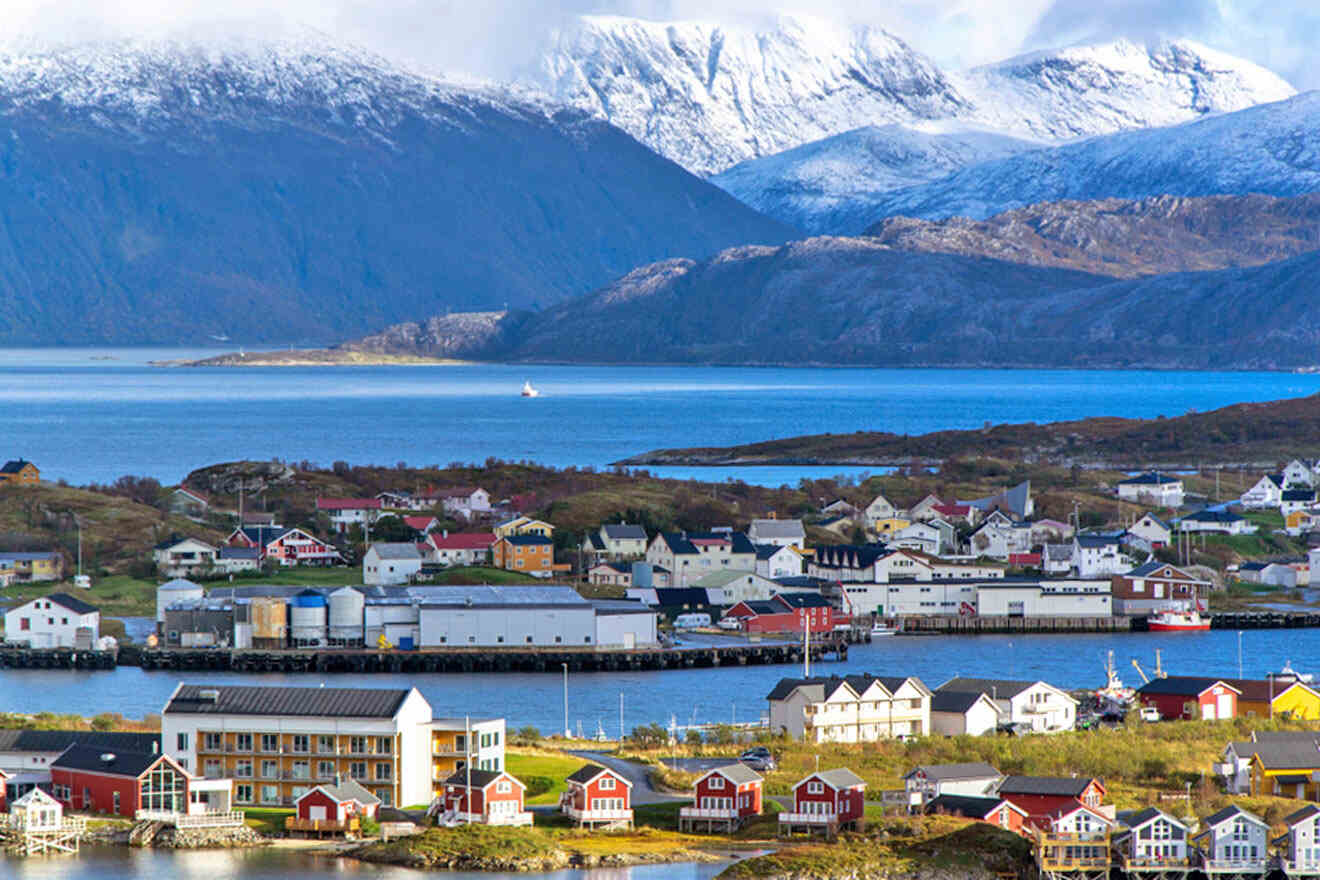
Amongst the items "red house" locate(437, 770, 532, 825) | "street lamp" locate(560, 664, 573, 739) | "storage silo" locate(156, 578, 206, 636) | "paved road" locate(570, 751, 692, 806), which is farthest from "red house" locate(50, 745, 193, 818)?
"storage silo" locate(156, 578, 206, 636)

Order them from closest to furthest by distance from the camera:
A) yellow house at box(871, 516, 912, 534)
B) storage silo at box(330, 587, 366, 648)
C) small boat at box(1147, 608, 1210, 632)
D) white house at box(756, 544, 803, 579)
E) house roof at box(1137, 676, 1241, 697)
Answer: house roof at box(1137, 676, 1241, 697), storage silo at box(330, 587, 366, 648), small boat at box(1147, 608, 1210, 632), white house at box(756, 544, 803, 579), yellow house at box(871, 516, 912, 534)

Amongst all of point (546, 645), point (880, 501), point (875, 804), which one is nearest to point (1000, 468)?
point (880, 501)

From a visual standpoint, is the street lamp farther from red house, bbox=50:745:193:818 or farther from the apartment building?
red house, bbox=50:745:193:818

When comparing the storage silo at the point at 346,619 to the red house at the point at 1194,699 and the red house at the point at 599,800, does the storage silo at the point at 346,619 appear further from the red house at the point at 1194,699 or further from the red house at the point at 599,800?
the red house at the point at 599,800

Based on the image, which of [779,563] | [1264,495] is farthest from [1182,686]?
[1264,495]

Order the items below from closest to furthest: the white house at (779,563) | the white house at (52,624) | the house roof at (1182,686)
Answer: the house roof at (1182,686), the white house at (52,624), the white house at (779,563)

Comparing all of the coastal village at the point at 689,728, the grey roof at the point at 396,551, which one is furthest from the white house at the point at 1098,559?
the grey roof at the point at 396,551
